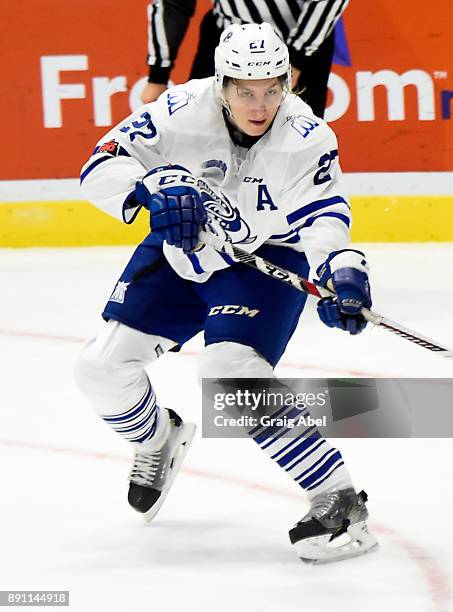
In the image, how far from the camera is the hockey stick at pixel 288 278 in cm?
256

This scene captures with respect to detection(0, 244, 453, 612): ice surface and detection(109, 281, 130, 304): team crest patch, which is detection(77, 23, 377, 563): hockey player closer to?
detection(109, 281, 130, 304): team crest patch

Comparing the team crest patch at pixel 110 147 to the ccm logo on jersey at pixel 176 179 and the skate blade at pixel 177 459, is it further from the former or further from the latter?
the skate blade at pixel 177 459

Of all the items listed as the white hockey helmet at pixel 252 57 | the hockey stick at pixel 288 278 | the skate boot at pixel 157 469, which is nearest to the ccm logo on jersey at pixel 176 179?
the hockey stick at pixel 288 278

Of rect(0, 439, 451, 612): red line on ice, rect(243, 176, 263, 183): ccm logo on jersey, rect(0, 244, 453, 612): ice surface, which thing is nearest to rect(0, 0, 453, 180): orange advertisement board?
rect(0, 244, 453, 612): ice surface

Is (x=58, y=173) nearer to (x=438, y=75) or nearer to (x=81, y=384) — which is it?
(x=438, y=75)

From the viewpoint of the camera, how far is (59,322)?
14.9 ft

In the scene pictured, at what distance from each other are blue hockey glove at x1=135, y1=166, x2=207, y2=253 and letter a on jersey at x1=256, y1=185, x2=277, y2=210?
0.15 metres

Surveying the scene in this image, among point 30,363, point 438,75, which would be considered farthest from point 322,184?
point 438,75

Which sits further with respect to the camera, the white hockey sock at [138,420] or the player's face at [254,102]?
the white hockey sock at [138,420]

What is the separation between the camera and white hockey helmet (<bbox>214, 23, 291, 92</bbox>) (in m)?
2.57

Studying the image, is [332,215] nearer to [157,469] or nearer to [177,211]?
[177,211]

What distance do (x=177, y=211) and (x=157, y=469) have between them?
0.65 m

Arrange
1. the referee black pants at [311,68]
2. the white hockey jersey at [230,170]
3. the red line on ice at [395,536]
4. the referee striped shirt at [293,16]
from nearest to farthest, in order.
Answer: the red line on ice at [395,536], the white hockey jersey at [230,170], the referee striped shirt at [293,16], the referee black pants at [311,68]

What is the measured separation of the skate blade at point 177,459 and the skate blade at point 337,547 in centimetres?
38
